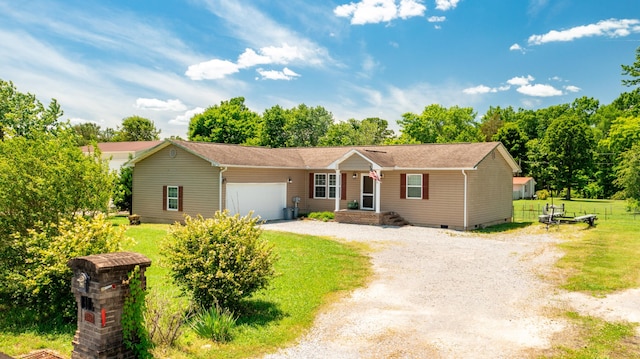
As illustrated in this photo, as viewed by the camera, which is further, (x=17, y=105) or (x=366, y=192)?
(x=366, y=192)

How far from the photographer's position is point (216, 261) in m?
7.55

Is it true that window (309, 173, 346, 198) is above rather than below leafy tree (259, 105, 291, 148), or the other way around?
below

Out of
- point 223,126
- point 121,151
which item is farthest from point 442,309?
point 223,126

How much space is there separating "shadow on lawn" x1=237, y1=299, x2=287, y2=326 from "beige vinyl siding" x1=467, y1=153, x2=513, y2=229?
14.7m

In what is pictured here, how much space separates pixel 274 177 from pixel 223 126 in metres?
36.5

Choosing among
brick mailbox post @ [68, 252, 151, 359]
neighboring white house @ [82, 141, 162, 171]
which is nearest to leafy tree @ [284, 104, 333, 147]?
neighboring white house @ [82, 141, 162, 171]

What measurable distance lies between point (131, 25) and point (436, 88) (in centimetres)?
2810

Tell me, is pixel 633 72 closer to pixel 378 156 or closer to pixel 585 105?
pixel 378 156

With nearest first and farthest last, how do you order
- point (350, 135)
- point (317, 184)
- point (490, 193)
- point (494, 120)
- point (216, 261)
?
point (216, 261) < point (490, 193) < point (317, 184) < point (350, 135) < point (494, 120)

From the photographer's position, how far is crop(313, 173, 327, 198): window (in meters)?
25.1

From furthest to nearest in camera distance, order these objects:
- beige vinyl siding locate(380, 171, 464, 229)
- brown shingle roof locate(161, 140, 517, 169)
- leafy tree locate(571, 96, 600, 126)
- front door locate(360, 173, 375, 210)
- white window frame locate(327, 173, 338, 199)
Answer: leafy tree locate(571, 96, 600, 126) → white window frame locate(327, 173, 338, 199) → front door locate(360, 173, 375, 210) → brown shingle roof locate(161, 140, 517, 169) → beige vinyl siding locate(380, 171, 464, 229)

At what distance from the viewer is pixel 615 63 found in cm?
3603

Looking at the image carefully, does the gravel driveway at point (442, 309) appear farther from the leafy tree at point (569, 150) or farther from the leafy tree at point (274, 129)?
the leafy tree at point (274, 129)

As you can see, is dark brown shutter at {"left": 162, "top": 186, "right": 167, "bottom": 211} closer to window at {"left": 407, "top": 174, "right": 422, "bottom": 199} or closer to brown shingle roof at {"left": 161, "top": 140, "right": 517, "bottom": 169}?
brown shingle roof at {"left": 161, "top": 140, "right": 517, "bottom": 169}
